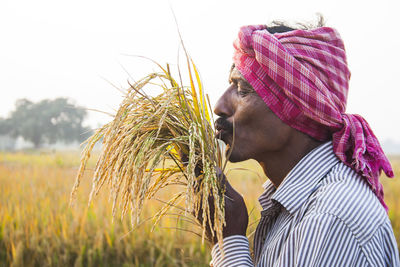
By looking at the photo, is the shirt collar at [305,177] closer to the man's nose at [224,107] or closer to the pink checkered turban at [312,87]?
the pink checkered turban at [312,87]

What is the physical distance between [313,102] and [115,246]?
3.12 meters

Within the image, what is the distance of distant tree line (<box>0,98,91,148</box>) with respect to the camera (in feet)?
196

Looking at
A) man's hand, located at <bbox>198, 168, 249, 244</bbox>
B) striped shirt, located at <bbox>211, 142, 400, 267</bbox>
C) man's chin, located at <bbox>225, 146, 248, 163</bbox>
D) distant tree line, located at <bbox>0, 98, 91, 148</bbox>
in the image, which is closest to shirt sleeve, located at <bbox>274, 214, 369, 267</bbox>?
striped shirt, located at <bbox>211, 142, 400, 267</bbox>

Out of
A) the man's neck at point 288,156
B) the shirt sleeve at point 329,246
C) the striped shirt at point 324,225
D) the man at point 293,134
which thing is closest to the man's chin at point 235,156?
the man at point 293,134

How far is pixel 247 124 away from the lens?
1665 millimetres

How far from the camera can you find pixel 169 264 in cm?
386

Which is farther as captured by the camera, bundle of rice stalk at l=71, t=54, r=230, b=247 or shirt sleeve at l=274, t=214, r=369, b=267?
bundle of rice stalk at l=71, t=54, r=230, b=247

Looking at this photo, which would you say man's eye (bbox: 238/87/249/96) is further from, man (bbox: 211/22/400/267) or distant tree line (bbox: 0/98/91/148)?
distant tree line (bbox: 0/98/91/148)

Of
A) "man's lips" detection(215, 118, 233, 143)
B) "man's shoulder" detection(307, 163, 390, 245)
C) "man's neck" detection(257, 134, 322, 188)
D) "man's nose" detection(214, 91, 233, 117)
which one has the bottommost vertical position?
"man's shoulder" detection(307, 163, 390, 245)

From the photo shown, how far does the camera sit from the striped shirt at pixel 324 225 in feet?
4.30

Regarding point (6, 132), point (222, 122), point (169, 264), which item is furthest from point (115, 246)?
point (6, 132)

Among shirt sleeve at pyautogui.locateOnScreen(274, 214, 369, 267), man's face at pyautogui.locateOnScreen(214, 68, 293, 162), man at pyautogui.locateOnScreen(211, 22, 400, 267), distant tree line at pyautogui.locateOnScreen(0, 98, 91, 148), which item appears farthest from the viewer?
distant tree line at pyautogui.locateOnScreen(0, 98, 91, 148)

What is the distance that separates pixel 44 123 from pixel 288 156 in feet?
208

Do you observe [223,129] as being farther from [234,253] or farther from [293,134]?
[234,253]
